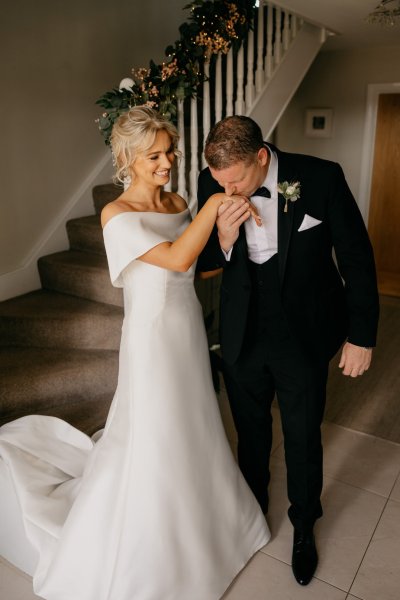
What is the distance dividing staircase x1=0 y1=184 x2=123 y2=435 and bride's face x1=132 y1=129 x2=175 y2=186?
160 centimetres

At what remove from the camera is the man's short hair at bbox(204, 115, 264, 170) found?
1.69 metres

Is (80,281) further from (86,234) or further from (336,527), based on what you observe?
(336,527)

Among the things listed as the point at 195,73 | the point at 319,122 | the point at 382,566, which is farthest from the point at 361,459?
the point at 319,122

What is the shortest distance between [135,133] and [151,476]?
4.22 feet

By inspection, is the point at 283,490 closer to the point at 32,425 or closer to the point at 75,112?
the point at 32,425

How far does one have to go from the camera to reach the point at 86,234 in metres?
4.11

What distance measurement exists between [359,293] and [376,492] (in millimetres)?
1338

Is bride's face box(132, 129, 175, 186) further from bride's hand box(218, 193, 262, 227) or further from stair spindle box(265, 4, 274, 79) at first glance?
stair spindle box(265, 4, 274, 79)

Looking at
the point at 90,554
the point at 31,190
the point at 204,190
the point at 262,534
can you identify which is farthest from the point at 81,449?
the point at 31,190

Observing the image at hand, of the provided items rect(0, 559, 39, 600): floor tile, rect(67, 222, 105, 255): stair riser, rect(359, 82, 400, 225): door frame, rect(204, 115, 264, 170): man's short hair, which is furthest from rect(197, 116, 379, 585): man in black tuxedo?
rect(359, 82, 400, 225): door frame

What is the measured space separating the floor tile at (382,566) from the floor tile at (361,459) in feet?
0.86

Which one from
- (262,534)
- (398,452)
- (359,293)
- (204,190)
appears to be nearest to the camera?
(359,293)

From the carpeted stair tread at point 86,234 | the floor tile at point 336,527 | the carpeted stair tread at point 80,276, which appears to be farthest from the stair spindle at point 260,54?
the floor tile at point 336,527

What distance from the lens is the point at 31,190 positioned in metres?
3.93
